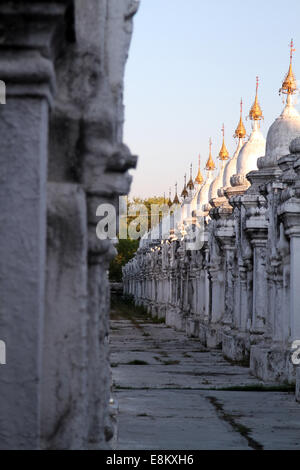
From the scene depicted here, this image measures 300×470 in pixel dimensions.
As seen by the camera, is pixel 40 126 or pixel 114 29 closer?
pixel 40 126

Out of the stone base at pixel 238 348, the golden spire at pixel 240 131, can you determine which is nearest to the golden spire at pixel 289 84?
the stone base at pixel 238 348

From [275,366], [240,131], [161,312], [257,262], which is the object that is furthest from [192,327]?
[275,366]

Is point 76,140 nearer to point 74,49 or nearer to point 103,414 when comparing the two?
point 74,49

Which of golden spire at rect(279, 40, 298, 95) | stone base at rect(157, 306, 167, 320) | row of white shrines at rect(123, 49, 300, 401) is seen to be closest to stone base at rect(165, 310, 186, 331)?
row of white shrines at rect(123, 49, 300, 401)

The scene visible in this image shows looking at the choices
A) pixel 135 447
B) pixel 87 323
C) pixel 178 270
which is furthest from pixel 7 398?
pixel 178 270

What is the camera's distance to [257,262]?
18672 mm

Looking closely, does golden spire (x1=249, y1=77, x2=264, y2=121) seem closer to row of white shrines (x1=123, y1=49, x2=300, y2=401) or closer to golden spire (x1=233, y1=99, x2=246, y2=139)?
row of white shrines (x1=123, y1=49, x2=300, y2=401)

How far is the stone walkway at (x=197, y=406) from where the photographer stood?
9633mm

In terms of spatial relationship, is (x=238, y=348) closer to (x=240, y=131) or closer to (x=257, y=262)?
(x=257, y=262)

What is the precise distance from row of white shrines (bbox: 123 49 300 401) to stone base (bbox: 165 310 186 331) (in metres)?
0.43

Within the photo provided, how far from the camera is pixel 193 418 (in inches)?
444

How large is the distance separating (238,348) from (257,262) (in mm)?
2014

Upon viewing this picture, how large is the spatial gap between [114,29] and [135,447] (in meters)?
4.30

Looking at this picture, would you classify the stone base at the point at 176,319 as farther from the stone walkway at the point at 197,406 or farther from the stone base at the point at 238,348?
the stone base at the point at 238,348
